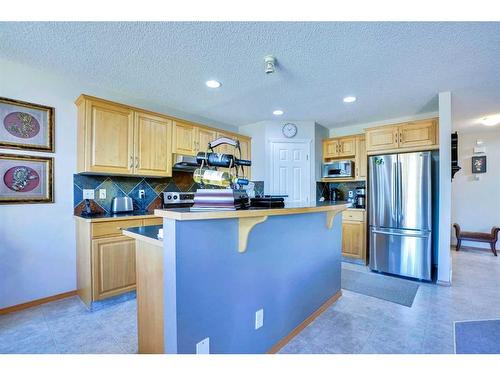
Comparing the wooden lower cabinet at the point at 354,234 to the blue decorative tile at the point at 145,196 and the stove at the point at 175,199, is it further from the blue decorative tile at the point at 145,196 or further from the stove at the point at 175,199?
the blue decorative tile at the point at 145,196

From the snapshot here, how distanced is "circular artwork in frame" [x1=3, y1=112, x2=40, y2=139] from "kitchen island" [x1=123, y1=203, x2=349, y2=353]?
1.86 m

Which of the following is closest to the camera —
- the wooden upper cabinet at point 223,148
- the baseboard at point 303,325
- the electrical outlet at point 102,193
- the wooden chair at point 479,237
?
the baseboard at point 303,325

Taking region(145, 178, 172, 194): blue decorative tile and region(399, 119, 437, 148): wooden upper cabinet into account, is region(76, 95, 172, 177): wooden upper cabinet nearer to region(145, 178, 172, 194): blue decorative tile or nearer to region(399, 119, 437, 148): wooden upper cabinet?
region(145, 178, 172, 194): blue decorative tile

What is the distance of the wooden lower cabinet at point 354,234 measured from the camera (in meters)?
3.92

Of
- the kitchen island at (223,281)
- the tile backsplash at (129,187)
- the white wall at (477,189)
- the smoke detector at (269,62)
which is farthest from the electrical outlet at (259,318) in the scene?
the white wall at (477,189)

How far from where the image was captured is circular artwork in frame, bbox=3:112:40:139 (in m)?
2.33

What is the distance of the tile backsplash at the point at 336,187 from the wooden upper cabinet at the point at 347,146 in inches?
22.1

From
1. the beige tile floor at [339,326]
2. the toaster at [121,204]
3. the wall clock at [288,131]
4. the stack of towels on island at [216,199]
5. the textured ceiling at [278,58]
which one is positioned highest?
the textured ceiling at [278,58]

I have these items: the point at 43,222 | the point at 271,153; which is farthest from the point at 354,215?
the point at 43,222

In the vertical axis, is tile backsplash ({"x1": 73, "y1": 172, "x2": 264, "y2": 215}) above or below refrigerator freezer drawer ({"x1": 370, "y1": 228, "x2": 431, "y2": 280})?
above

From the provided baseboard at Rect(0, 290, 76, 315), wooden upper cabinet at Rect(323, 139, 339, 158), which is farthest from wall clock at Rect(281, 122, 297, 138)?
baseboard at Rect(0, 290, 76, 315)

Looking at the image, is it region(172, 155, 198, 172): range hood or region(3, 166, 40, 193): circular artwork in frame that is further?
→ region(172, 155, 198, 172): range hood
